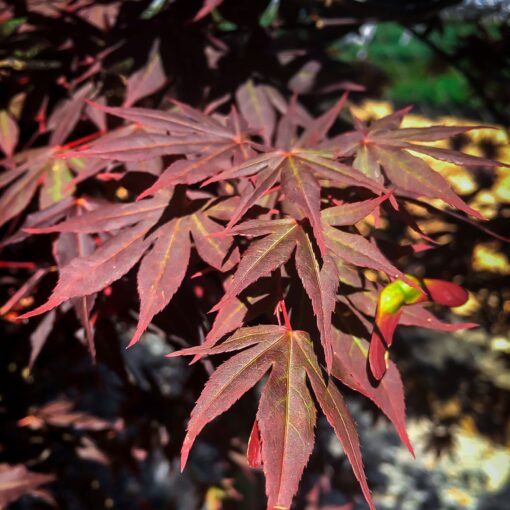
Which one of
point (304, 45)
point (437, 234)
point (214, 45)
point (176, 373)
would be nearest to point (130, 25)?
point (214, 45)

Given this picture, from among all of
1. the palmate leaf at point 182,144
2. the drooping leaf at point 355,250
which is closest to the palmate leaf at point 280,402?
the drooping leaf at point 355,250

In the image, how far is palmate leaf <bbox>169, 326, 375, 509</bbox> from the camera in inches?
21.4

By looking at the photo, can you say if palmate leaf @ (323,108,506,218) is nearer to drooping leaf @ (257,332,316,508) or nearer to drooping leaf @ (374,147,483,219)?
drooping leaf @ (374,147,483,219)

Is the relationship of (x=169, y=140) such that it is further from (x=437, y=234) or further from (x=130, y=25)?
(x=437, y=234)

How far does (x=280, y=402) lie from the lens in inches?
22.7

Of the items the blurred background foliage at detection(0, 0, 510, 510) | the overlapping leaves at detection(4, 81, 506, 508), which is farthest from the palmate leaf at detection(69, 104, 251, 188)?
the blurred background foliage at detection(0, 0, 510, 510)

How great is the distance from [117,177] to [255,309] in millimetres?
345

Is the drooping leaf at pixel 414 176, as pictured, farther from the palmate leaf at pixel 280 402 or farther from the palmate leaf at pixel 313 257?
the palmate leaf at pixel 280 402

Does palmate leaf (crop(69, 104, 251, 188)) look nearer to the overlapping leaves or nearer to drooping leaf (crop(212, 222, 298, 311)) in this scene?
the overlapping leaves

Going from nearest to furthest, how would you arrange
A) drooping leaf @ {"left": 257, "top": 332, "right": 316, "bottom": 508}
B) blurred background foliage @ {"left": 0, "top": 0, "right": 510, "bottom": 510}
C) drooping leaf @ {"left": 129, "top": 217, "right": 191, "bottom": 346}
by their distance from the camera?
drooping leaf @ {"left": 257, "top": 332, "right": 316, "bottom": 508} → drooping leaf @ {"left": 129, "top": 217, "right": 191, "bottom": 346} → blurred background foliage @ {"left": 0, "top": 0, "right": 510, "bottom": 510}

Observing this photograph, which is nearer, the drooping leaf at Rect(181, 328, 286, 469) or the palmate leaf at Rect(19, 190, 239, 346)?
the drooping leaf at Rect(181, 328, 286, 469)

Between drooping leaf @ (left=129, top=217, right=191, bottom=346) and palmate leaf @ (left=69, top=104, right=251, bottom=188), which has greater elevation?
palmate leaf @ (left=69, top=104, right=251, bottom=188)

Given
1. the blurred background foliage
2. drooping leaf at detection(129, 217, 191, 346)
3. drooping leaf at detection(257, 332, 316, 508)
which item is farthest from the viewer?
the blurred background foliage

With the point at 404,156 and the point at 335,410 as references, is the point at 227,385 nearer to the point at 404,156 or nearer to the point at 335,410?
the point at 335,410
